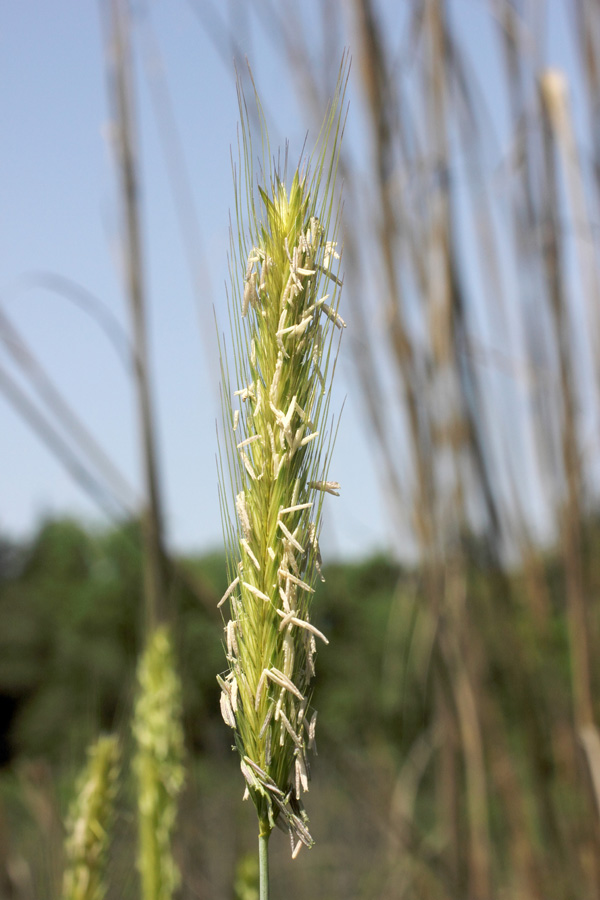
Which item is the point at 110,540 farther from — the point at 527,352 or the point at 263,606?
the point at 263,606

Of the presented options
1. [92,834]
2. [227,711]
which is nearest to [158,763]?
[92,834]

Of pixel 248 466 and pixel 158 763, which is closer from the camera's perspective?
pixel 248 466

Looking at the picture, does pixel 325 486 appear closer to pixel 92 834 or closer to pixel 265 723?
pixel 265 723

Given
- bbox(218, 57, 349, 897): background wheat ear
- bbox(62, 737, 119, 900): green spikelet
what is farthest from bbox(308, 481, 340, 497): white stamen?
bbox(62, 737, 119, 900): green spikelet

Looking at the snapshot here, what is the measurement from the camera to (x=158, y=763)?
477 mm

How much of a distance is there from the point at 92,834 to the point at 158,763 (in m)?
0.08

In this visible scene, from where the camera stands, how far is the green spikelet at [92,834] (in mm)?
387

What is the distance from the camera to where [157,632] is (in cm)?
51

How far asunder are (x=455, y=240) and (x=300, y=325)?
0.45m

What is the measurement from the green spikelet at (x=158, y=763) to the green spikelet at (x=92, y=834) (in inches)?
1.7

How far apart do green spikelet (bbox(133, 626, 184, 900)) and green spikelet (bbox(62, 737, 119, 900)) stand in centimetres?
4

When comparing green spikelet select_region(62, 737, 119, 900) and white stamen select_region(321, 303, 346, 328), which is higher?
white stamen select_region(321, 303, 346, 328)

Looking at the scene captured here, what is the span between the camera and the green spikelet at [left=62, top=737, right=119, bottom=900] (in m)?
0.39

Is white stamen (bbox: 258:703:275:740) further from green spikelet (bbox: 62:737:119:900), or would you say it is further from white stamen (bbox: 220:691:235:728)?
green spikelet (bbox: 62:737:119:900)
